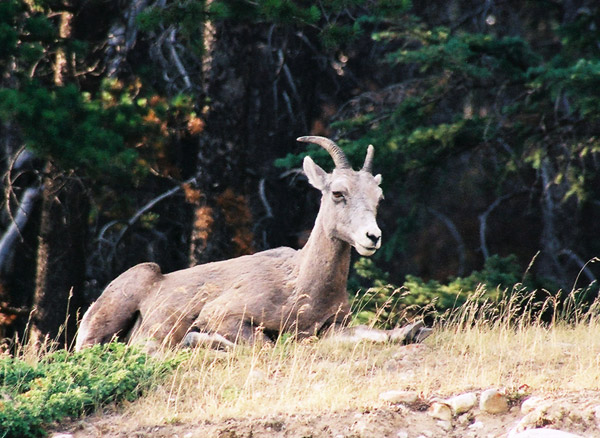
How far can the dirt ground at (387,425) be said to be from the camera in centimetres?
601

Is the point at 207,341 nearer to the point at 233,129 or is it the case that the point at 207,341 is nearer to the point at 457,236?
the point at 233,129

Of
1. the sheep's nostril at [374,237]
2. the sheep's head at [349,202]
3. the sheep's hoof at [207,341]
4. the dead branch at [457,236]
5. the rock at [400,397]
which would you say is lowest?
the dead branch at [457,236]

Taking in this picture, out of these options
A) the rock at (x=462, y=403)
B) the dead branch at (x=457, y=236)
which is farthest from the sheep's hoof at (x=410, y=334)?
the dead branch at (x=457, y=236)

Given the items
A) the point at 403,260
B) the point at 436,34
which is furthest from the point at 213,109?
the point at 403,260

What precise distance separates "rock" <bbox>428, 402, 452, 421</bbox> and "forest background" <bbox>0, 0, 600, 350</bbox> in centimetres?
274

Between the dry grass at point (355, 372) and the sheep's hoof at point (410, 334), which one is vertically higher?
the sheep's hoof at point (410, 334)

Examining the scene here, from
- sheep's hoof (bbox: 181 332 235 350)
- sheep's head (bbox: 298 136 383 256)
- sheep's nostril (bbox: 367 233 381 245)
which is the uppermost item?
sheep's head (bbox: 298 136 383 256)

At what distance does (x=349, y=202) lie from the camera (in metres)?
8.05

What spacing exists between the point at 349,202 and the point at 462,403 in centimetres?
225

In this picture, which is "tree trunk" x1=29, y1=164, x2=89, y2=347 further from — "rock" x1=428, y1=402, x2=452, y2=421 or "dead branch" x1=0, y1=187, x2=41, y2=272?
"rock" x1=428, y1=402, x2=452, y2=421

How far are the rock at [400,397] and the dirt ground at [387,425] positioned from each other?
0.17 feet

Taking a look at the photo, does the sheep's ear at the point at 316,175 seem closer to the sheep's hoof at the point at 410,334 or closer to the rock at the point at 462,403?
the sheep's hoof at the point at 410,334

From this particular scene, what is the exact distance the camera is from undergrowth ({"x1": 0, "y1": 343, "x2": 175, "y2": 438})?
6.43 metres

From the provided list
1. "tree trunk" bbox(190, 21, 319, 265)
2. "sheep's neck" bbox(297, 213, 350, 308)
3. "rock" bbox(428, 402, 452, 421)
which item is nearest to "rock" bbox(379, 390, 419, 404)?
"rock" bbox(428, 402, 452, 421)
